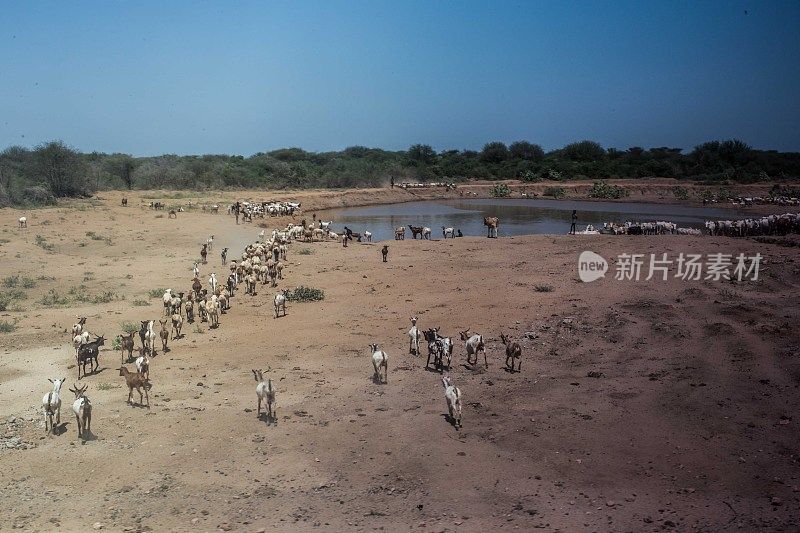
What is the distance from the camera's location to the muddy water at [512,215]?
4119cm

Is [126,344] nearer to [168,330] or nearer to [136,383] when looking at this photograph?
[168,330]

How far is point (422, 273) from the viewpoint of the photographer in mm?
22203

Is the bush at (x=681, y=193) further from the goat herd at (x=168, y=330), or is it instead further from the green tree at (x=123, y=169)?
the green tree at (x=123, y=169)

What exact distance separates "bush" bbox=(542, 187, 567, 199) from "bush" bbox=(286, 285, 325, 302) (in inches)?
Result: 1971

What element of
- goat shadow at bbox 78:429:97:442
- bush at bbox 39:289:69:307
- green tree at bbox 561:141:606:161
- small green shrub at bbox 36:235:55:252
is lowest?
goat shadow at bbox 78:429:97:442

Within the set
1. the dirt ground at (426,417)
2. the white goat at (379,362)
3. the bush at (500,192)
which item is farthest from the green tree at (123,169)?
the white goat at (379,362)

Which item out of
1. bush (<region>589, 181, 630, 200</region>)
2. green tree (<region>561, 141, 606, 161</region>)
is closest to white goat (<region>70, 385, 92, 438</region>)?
bush (<region>589, 181, 630, 200</region>)

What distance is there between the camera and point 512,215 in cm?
4959

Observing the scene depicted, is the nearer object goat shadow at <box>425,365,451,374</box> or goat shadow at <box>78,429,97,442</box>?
goat shadow at <box>78,429,97,442</box>

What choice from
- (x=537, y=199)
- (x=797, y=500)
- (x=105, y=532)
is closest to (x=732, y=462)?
(x=797, y=500)

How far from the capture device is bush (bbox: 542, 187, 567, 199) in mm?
64669

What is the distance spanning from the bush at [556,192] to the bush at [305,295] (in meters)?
50.1

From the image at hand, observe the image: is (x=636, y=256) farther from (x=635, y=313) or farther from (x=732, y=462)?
(x=732, y=462)

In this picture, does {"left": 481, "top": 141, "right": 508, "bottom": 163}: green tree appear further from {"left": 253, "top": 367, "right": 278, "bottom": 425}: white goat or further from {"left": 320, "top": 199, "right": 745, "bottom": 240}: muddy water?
{"left": 253, "top": 367, "right": 278, "bottom": 425}: white goat
